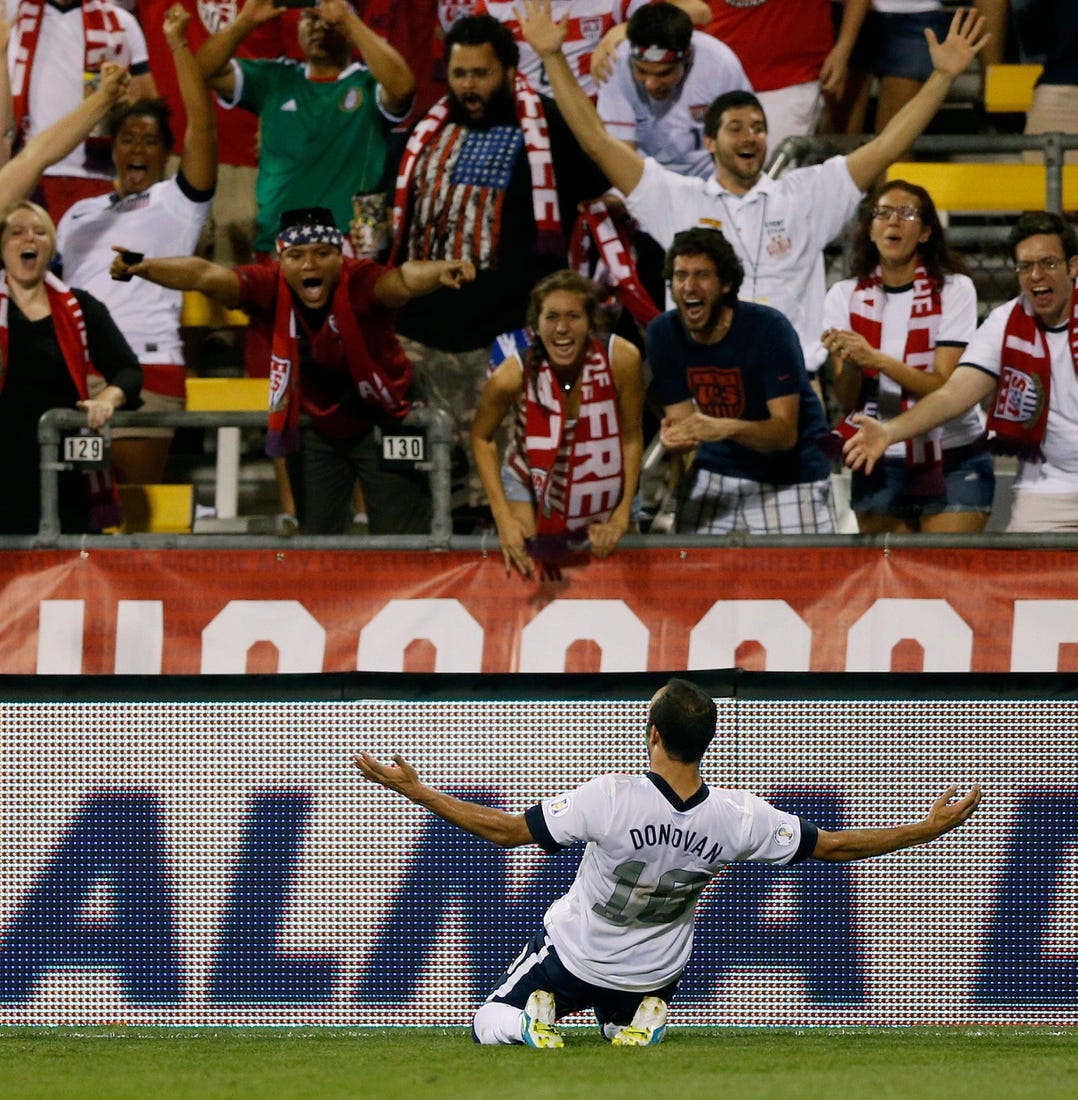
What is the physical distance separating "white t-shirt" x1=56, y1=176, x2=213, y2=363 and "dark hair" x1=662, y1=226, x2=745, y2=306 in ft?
9.14

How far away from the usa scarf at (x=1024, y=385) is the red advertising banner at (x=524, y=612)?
0.61 meters

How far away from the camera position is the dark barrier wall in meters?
7.32

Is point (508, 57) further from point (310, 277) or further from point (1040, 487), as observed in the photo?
point (1040, 487)

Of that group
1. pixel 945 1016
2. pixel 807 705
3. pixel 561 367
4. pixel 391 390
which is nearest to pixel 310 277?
pixel 391 390

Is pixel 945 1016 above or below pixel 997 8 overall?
below

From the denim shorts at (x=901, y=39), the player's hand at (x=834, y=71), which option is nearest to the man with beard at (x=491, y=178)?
the player's hand at (x=834, y=71)

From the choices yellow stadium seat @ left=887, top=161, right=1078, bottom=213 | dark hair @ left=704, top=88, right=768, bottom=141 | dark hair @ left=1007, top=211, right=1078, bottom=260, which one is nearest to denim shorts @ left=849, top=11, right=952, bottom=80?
yellow stadium seat @ left=887, top=161, right=1078, bottom=213

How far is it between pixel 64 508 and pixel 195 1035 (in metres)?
2.27

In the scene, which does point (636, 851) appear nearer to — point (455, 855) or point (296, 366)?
point (455, 855)

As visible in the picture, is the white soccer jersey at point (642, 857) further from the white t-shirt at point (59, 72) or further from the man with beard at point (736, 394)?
the white t-shirt at point (59, 72)

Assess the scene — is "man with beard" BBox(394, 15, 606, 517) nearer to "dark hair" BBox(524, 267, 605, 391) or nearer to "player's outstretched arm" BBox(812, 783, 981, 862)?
"dark hair" BBox(524, 267, 605, 391)

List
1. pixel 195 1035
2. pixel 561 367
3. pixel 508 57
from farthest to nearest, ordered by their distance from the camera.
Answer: pixel 508 57, pixel 561 367, pixel 195 1035

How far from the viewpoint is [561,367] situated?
7.71m

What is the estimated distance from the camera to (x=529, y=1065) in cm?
540
